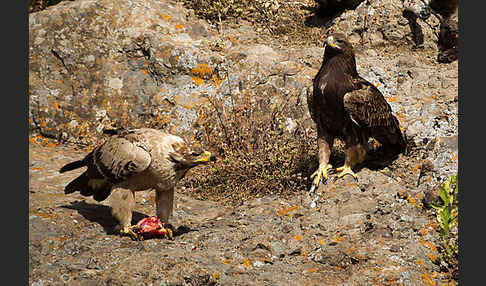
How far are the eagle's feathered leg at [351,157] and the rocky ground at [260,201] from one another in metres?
0.16

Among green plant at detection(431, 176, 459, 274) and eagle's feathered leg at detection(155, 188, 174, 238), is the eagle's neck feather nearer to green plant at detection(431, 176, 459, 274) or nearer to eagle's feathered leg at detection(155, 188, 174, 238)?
green plant at detection(431, 176, 459, 274)

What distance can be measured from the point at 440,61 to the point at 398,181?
3259 mm

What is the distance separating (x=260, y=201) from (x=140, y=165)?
1.98 meters

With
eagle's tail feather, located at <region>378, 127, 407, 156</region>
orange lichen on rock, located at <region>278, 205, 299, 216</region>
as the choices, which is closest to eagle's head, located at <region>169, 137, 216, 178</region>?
orange lichen on rock, located at <region>278, 205, 299, 216</region>

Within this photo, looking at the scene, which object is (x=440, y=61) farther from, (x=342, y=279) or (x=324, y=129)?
(x=342, y=279)

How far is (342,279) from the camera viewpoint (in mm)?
4438

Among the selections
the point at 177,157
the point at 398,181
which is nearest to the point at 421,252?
the point at 398,181

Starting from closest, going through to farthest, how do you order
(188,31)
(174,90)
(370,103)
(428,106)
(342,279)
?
(342,279), (370,103), (428,106), (174,90), (188,31)

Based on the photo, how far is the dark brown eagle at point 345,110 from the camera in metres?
5.82

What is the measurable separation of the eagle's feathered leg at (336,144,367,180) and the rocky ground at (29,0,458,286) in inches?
6.2

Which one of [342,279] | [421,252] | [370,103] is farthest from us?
[370,103]

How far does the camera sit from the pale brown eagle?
15.8 feet

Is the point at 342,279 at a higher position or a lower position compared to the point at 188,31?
lower

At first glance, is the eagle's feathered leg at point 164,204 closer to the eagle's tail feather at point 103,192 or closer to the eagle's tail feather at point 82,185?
the eagle's tail feather at point 103,192
